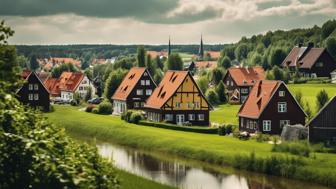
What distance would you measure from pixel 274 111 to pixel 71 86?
2751 inches

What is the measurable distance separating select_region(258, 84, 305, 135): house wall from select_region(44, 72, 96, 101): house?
6433 centimetres

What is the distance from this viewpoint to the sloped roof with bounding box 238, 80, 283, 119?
62.9m

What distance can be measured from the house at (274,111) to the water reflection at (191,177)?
512 inches

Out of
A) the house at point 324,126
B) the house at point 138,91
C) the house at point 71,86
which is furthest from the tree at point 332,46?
the house at point 324,126

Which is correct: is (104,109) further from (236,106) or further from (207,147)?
(207,147)

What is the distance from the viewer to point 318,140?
53219mm

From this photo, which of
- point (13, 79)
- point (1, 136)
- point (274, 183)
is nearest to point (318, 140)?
point (274, 183)

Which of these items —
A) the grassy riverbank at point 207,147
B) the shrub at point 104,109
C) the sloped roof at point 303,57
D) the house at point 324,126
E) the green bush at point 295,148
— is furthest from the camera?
the sloped roof at point 303,57

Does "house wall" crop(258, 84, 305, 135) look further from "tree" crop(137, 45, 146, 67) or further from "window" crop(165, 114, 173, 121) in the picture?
"tree" crop(137, 45, 146, 67)

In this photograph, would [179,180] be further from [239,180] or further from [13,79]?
[13,79]

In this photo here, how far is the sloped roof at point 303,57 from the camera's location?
125375 mm

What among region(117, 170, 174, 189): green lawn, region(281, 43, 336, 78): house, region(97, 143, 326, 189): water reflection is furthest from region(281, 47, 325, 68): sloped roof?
region(117, 170, 174, 189): green lawn

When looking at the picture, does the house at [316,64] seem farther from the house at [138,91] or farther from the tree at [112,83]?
the house at [138,91]

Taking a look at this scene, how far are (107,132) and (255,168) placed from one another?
27.1 metres
